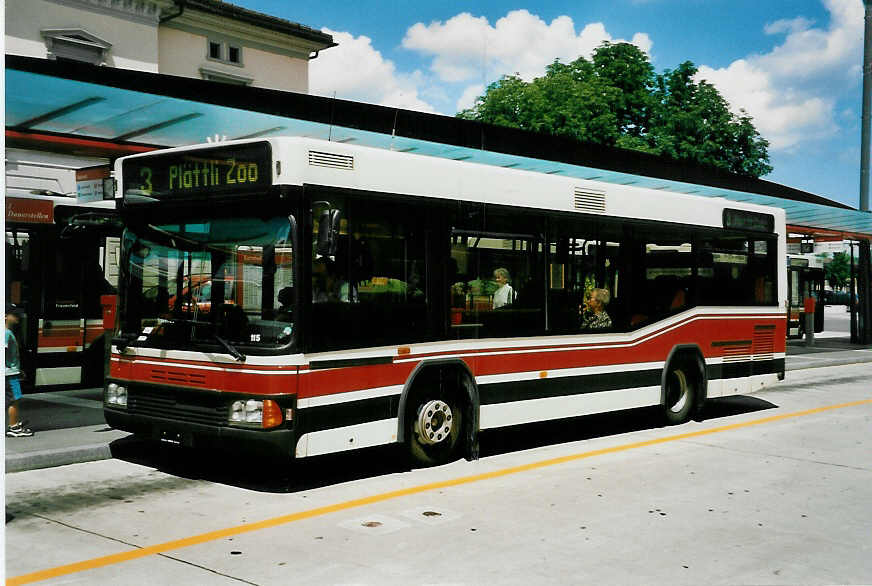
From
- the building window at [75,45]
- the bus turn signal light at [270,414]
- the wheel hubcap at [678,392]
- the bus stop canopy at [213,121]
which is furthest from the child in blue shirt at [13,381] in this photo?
the building window at [75,45]

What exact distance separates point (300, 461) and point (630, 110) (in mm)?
46204

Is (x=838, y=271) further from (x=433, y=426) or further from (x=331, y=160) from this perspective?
(x=331, y=160)

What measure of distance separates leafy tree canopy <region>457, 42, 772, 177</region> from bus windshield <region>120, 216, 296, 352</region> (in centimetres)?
4196

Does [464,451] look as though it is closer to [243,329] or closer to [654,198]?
[243,329]

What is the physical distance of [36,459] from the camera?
8750 millimetres

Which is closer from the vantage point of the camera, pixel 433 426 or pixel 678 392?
pixel 433 426

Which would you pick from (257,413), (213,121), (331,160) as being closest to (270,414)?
(257,413)

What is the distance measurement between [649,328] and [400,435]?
14.1 feet

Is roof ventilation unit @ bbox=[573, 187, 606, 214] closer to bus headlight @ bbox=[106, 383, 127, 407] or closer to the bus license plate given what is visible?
the bus license plate

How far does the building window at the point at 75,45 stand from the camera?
91.4 feet

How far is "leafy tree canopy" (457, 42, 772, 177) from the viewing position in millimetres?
49406

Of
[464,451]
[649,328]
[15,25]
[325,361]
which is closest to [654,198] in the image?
[649,328]

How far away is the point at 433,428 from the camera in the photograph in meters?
9.00

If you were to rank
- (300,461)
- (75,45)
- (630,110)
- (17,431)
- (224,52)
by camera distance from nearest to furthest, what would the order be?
(300,461) → (17,431) → (75,45) → (224,52) → (630,110)
